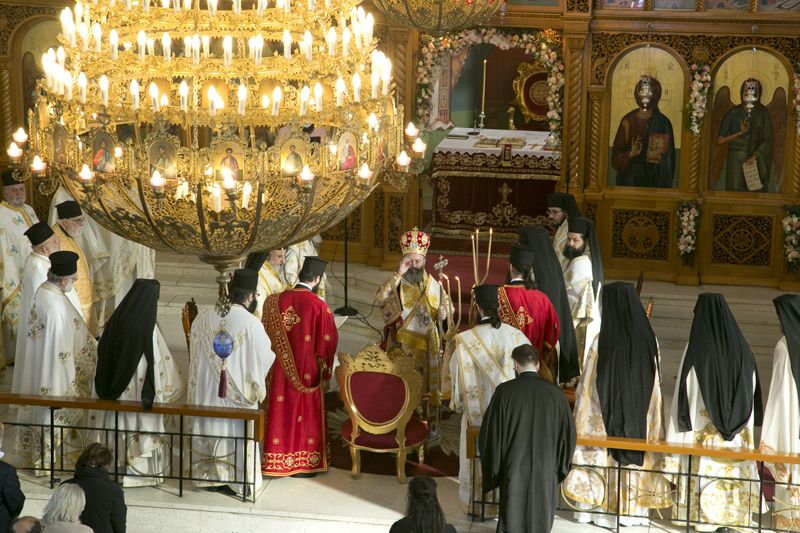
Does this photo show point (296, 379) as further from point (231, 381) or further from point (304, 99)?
point (304, 99)

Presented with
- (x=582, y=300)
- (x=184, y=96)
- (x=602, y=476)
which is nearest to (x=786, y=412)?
(x=602, y=476)

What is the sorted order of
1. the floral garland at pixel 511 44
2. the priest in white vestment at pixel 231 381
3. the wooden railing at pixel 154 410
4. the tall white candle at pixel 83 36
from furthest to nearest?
the floral garland at pixel 511 44
the priest in white vestment at pixel 231 381
the wooden railing at pixel 154 410
the tall white candle at pixel 83 36

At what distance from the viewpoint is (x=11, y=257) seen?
1059cm

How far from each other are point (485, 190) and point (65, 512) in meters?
10.1

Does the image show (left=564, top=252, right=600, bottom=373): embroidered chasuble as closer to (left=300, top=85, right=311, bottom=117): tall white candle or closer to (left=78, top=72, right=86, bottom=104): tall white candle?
(left=300, top=85, right=311, bottom=117): tall white candle

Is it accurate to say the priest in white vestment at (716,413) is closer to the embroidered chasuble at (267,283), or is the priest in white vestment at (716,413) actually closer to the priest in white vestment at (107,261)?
the embroidered chasuble at (267,283)

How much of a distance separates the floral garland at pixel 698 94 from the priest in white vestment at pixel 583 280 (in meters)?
Result: 3.99

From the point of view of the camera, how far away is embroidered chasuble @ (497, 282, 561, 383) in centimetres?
843

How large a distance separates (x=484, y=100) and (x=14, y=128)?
25.3 feet

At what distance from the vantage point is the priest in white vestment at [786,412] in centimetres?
717

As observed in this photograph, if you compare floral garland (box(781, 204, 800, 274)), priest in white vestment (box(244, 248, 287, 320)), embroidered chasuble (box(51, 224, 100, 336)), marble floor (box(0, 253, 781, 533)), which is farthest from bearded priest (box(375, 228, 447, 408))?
floral garland (box(781, 204, 800, 274))

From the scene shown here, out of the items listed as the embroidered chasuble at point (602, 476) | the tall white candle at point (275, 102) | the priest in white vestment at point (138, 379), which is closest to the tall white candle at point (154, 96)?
the tall white candle at point (275, 102)

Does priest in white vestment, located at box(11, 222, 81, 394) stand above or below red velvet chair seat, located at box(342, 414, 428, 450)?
above

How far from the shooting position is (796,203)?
12.9 m
